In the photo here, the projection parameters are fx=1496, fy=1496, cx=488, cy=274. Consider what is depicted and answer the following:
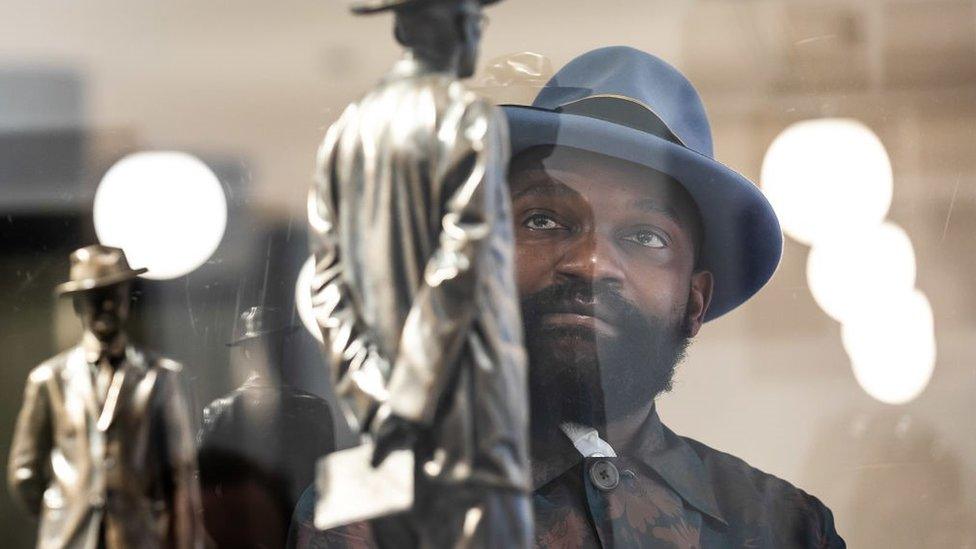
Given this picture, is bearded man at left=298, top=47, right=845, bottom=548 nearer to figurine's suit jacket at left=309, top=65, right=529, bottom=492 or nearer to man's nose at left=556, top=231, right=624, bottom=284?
man's nose at left=556, top=231, right=624, bottom=284

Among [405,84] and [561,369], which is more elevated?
[405,84]

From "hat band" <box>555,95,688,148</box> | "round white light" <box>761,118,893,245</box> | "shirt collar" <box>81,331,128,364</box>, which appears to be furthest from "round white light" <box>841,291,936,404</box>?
"shirt collar" <box>81,331,128,364</box>

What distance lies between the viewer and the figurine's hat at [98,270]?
2691 millimetres

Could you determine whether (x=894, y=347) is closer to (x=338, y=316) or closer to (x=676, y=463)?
(x=676, y=463)

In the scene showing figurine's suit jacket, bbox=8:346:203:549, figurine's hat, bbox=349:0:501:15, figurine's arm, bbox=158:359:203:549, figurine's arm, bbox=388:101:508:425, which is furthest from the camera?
figurine's arm, bbox=158:359:203:549

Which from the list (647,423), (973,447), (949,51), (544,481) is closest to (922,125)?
(949,51)

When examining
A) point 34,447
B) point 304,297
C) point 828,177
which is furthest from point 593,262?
point 34,447

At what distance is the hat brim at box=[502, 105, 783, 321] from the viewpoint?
2.97 metres

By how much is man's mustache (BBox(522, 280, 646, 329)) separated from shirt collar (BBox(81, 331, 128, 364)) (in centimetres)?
79

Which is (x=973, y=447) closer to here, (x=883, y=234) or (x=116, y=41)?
(x=883, y=234)

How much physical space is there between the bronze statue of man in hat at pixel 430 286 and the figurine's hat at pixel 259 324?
751mm

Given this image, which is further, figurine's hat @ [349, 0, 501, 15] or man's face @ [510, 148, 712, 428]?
man's face @ [510, 148, 712, 428]

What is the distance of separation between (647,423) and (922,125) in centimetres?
109

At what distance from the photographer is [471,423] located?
6.81 ft
